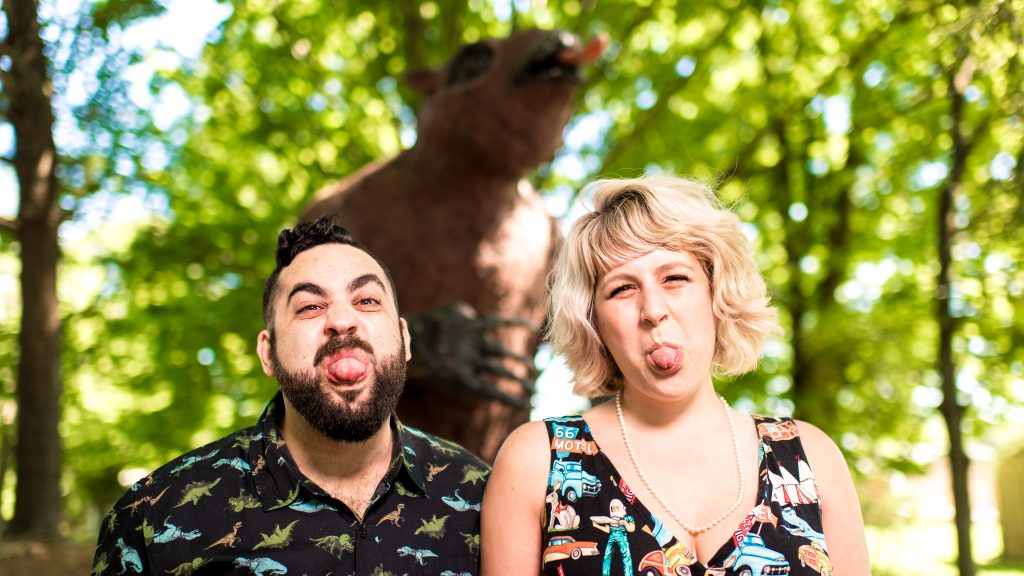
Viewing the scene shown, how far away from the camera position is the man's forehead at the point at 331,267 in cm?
246

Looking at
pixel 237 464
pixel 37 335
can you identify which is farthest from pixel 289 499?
pixel 37 335

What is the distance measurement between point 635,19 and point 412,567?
7.27 meters

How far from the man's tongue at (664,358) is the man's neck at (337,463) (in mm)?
790

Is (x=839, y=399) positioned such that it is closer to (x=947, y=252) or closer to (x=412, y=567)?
(x=947, y=252)

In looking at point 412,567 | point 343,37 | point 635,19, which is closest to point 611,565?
point 412,567

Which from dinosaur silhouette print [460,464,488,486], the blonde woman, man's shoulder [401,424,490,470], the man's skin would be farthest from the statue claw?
the blonde woman

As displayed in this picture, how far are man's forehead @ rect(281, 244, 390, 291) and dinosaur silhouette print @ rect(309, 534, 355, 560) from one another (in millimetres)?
659

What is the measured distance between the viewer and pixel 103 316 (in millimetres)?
8891

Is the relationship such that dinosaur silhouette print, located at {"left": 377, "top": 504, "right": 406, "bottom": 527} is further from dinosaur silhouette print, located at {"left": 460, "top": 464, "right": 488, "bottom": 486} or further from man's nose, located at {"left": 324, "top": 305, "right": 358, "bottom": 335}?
man's nose, located at {"left": 324, "top": 305, "right": 358, "bottom": 335}

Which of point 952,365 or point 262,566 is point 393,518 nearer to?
point 262,566

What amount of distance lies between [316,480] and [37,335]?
453 centimetres

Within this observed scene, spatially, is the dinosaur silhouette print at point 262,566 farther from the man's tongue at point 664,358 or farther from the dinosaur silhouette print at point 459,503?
the man's tongue at point 664,358

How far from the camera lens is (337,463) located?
238 centimetres

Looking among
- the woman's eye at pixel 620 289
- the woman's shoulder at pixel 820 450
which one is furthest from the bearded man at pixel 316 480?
the woman's shoulder at pixel 820 450
